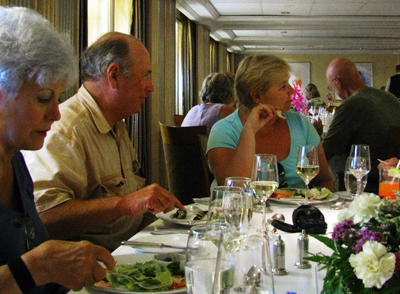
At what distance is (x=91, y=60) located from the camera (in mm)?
1906

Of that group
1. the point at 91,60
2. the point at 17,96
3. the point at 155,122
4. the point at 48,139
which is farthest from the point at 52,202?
the point at 155,122

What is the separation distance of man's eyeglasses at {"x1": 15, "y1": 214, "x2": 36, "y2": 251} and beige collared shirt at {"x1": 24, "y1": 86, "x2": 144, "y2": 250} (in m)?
0.32

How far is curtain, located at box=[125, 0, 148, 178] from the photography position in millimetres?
5867

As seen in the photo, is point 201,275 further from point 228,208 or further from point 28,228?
point 28,228

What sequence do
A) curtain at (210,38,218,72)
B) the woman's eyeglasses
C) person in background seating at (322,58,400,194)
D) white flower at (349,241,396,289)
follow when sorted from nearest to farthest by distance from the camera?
white flower at (349,241,396,289) < the woman's eyeglasses < person in background seating at (322,58,400,194) < curtain at (210,38,218,72)

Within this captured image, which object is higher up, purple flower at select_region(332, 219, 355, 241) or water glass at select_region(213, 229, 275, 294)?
purple flower at select_region(332, 219, 355, 241)

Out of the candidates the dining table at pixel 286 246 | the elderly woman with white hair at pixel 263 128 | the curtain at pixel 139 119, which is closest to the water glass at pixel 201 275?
the dining table at pixel 286 246

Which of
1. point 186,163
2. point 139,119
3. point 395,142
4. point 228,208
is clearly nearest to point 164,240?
point 228,208

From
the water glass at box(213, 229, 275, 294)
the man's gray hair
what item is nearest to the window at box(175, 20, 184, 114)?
the man's gray hair

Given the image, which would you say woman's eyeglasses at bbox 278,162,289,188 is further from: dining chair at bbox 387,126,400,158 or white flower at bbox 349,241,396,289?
white flower at bbox 349,241,396,289

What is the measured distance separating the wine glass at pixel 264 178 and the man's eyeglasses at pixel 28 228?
0.69 m

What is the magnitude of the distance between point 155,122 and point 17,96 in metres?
5.62

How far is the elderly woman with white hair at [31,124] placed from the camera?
912mm

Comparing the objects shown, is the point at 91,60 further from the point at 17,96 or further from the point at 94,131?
the point at 17,96
